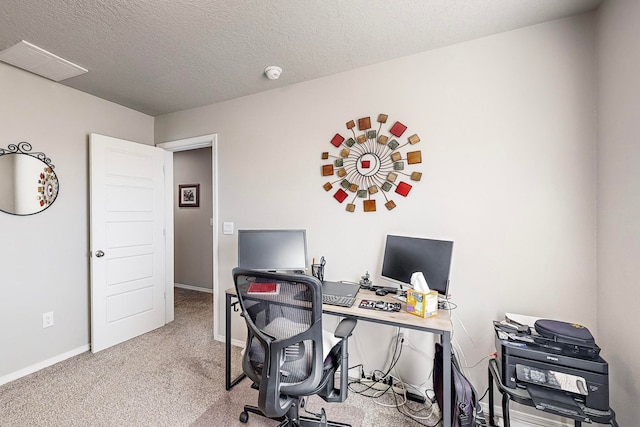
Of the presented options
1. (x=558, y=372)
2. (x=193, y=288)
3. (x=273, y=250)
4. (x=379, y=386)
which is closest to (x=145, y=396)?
(x=273, y=250)

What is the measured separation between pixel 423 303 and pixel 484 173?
3.20 feet

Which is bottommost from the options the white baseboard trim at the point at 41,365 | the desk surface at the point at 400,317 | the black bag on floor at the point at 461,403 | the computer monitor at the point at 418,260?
the white baseboard trim at the point at 41,365

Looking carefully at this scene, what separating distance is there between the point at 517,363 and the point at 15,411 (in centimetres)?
308

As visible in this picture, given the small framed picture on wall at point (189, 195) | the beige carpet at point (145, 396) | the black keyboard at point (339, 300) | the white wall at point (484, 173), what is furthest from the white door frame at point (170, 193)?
the black keyboard at point (339, 300)

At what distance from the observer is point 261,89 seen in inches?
100

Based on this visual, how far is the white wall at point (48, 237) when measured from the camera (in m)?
2.14

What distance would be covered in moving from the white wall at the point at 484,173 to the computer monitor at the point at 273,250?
0.54ft

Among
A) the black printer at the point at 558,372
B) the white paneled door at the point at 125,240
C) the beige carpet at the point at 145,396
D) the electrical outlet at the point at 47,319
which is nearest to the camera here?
the black printer at the point at 558,372

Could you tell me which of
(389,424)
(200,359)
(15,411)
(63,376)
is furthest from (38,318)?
(389,424)

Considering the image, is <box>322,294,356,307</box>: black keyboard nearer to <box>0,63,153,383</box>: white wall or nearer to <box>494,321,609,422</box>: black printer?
<box>494,321,609,422</box>: black printer

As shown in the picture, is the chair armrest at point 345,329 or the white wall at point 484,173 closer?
the chair armrest at point 345,329

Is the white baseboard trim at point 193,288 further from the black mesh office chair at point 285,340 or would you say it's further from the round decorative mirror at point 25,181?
the black mesh office chair at point 285,340

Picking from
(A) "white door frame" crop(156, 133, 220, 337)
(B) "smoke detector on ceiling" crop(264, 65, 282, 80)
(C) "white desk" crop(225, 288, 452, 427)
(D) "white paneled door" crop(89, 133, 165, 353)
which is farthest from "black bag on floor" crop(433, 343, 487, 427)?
(D) "white paneled door" crop(89, 133, 165, 353)

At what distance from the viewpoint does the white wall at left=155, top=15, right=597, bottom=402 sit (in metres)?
1.60
